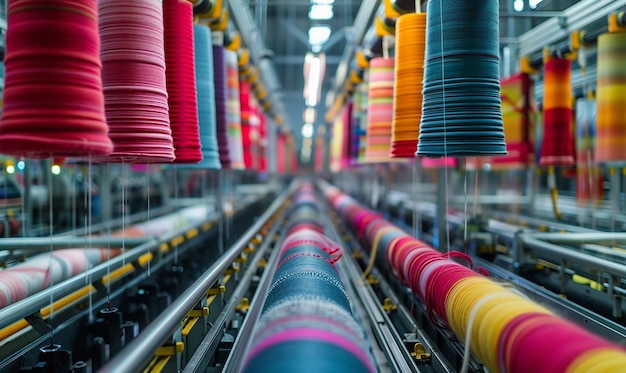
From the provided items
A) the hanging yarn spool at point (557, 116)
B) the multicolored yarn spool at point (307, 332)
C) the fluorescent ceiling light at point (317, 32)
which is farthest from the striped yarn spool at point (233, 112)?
the fluorescent ceiling light at point (317, 32)

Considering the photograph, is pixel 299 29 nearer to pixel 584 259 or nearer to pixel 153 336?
pixel 584 259

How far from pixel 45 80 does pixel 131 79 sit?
14.4 inches

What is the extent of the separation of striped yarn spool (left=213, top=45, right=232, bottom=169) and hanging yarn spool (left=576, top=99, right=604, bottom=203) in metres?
3.57

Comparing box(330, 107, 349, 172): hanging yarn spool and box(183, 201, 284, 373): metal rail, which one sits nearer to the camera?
box(183, 201, 284, 373): metal rail

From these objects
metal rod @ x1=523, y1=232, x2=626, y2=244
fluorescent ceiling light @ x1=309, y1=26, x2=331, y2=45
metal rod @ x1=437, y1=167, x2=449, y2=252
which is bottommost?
metal rod @ x1=523, y1=232, x2=626, y2=244

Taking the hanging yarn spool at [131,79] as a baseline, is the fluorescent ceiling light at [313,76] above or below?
above

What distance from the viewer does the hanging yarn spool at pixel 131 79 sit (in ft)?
4.38

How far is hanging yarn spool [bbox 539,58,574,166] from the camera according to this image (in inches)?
123

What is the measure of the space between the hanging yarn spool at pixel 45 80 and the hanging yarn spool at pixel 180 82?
0.74 metres

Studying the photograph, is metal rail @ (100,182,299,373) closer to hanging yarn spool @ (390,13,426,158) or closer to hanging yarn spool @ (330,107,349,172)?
hanging yarn spool @ (390,13,426,158)

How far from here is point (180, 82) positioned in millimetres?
1807

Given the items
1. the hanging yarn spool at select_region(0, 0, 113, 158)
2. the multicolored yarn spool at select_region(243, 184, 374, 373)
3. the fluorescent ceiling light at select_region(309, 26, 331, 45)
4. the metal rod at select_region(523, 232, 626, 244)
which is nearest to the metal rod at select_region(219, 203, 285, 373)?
the multicolored yarn spool at select_region(243, 184, 374, 373)

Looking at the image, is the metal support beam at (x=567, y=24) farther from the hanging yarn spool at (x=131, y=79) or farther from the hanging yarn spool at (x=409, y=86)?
the hanging yarn spool at (x=131, y=79)

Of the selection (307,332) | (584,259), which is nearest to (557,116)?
(584,259)
